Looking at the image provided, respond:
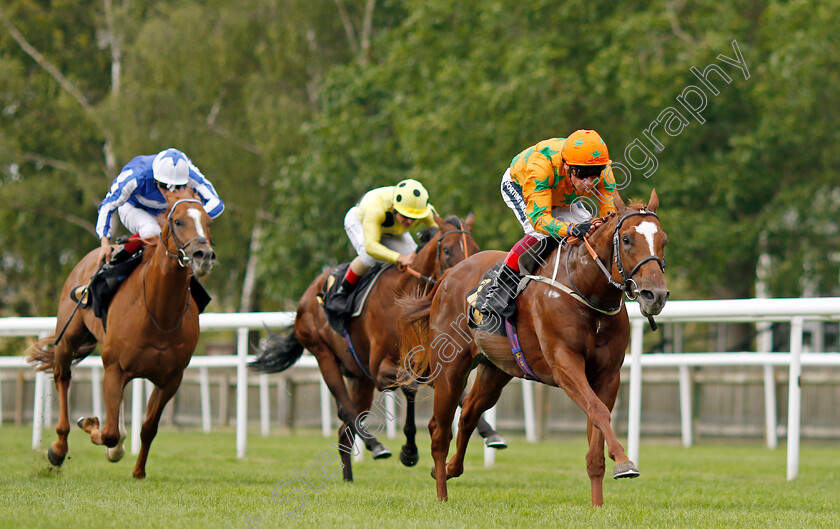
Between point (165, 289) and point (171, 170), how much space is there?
2.83 ft

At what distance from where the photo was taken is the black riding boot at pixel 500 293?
615 centimetres

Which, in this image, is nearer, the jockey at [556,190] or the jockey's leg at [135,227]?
the jockey at [556,190]

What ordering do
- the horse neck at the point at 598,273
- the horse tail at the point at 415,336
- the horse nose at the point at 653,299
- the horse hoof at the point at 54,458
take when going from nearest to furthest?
the horse nose at the point at 653,299 → the horse neck at the point at 598,273 → the horse tail at the point at 415,336 → the horse hoof at the point at 54,458

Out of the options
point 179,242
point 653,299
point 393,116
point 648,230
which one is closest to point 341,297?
point 179,242

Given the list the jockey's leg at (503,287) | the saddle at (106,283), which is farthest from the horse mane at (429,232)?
the saddle at (106,283)

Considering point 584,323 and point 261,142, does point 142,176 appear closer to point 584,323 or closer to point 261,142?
point 584,323

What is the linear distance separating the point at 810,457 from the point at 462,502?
573 centimetres

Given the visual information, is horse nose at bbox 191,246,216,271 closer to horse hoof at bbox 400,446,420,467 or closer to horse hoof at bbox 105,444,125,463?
horse hoof at bbox 105,444,125,463

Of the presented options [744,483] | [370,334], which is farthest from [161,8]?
[744,483]

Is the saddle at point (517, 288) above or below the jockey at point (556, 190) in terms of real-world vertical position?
below

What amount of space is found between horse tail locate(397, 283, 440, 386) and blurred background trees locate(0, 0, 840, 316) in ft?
31.4

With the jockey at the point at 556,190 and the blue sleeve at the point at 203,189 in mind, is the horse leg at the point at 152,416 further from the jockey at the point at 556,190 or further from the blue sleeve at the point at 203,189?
the jockey at the point at 556,190

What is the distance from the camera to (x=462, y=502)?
6094 millimetres

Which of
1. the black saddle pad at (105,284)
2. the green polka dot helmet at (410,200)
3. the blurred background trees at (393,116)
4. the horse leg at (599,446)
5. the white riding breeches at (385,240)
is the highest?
the blurred background trees at (393,116)
